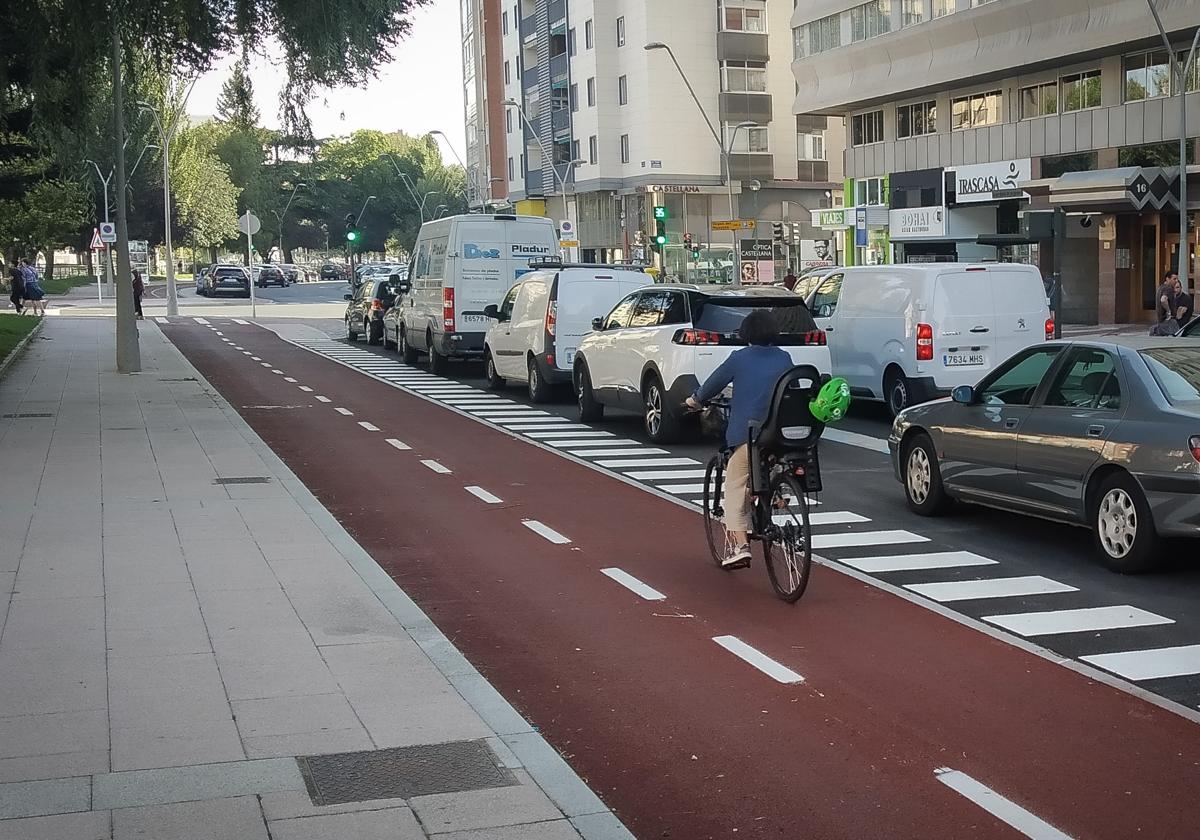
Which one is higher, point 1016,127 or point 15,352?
point 1016,127

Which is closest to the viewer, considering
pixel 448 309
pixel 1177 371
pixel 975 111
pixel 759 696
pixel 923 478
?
pixel 759 696

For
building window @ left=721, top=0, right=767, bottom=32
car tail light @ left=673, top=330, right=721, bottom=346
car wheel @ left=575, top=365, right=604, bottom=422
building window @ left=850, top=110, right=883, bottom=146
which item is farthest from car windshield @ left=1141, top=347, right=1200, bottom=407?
building window @ left=721, top=0, right=767, bottom=32

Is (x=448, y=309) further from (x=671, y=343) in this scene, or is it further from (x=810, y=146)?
(x=810, y=146)

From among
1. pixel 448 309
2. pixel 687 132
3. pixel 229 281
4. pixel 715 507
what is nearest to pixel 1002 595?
pixel 715 507

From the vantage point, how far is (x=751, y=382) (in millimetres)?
9219

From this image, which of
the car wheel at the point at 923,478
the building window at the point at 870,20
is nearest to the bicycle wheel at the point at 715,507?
the car wheel at the point at 923,478

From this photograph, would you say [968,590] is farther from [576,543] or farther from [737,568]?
[576,543]

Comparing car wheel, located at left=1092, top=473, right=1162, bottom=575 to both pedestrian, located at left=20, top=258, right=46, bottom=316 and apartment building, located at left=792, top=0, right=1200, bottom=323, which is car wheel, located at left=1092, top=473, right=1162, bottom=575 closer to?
apartment building, located at left=792, top=0, right=1200, bottom=323

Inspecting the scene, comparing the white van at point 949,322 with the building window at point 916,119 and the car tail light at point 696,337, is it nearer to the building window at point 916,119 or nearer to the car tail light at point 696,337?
the car tail light at point 696,337

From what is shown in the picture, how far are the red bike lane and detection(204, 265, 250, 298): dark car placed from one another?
69439mm

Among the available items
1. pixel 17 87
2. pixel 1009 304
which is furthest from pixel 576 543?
pixel 17 87

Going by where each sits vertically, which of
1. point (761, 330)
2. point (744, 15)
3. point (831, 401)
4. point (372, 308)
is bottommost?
point (831, 401)

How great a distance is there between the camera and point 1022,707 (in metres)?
6.77

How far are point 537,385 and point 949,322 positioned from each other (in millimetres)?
6708
